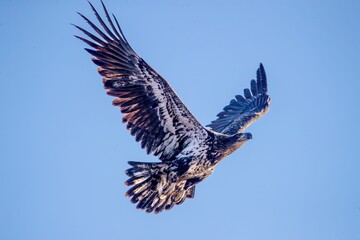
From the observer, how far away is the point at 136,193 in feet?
34.0

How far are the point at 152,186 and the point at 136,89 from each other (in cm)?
176

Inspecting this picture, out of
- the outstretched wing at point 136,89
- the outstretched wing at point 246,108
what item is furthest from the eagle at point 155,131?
the outstretched wing at point 246,108

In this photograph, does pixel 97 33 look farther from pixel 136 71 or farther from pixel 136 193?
pixel 136 193

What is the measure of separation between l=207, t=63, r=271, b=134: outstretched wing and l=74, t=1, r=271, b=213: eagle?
68.3 inches

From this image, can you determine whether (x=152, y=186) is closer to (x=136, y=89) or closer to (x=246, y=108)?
(x=136, y=89)

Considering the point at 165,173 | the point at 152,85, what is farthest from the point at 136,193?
the point at 152,85

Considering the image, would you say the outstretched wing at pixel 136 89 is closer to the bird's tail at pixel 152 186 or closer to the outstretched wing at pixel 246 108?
the bird's tail at pixel 152 186

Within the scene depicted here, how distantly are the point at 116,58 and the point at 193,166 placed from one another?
2208mm

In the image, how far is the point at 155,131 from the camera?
10055 mm

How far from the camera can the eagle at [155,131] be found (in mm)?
9594

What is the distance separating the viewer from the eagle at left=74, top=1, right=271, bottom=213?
31.5ft

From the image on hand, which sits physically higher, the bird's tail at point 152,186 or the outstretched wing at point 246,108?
the outstretched wing at point 246,108

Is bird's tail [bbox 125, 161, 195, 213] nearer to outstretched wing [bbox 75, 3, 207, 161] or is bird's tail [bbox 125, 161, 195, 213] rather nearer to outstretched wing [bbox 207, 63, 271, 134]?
outstretched wing [bbox 75, 3, 207, 161]

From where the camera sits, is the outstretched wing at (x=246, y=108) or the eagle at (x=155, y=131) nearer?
the eagle at (x=155, y=131)
